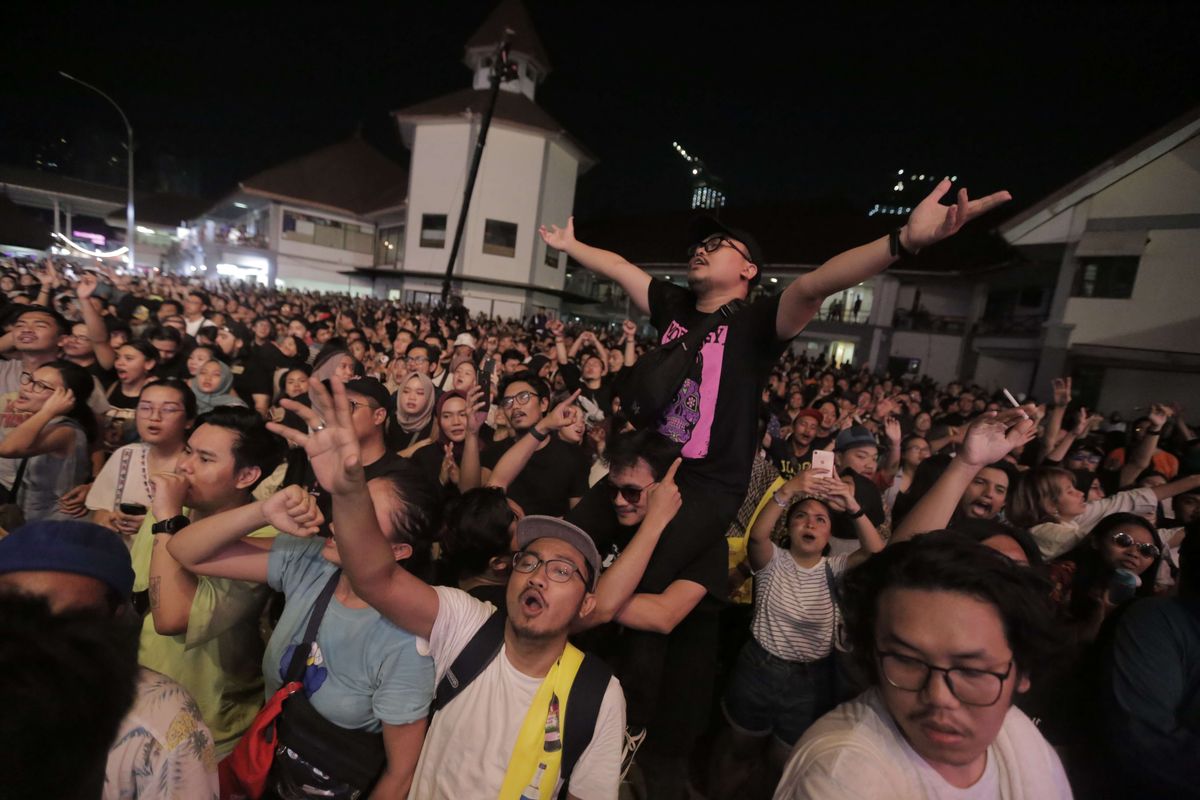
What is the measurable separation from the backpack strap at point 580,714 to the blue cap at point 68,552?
1.39 meters

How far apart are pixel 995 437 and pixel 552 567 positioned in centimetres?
182

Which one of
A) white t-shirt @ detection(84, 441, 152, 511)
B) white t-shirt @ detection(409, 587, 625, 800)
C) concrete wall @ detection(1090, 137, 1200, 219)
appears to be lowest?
white t-shirt @ detection(409, 587, 625, 800)

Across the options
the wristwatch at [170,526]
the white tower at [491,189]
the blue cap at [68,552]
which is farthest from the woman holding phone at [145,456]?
the white tower at [491,189]

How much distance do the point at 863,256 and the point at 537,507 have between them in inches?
104

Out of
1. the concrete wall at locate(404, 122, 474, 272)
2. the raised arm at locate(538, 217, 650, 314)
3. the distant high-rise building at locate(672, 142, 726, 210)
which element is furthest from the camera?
the distant high-rise building at locate(672, 142, 726, 210)

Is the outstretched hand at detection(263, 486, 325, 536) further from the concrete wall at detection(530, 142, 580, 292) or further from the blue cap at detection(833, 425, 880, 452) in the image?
the concrete wall at detection(530, 142, 580, 292)

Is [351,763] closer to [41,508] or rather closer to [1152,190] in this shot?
[41,508]

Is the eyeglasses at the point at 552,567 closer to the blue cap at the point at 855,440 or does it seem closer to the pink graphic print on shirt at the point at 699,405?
the pink graphic print on shirt at the point at 699,405

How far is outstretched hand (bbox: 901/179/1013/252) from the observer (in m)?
1.71

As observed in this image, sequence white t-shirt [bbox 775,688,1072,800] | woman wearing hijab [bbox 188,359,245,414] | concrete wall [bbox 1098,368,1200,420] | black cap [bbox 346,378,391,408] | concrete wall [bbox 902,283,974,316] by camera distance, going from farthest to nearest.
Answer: concrete wall [bbox 902,283,974,316]
concrete wall [bbox 1098,368,1200,420]
woman wearing hijab [bbox 188,359,245,414]
black cap [bbox 346,378,391,408]
white t-shirt [bbox 775,688,1072,800]

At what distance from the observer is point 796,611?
9.54 ft

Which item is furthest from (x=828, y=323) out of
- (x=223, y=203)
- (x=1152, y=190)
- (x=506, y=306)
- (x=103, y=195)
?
(x=103, y=195)

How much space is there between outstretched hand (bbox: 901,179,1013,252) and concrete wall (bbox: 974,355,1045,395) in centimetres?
2318

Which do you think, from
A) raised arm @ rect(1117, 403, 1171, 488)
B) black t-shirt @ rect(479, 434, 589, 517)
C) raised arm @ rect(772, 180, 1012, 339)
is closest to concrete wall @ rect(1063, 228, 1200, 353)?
raised arm @ rect(1117, 403, 1171, 488)
